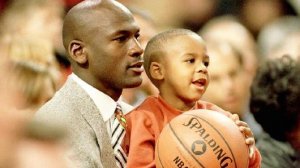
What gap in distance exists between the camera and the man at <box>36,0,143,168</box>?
4.16 metres

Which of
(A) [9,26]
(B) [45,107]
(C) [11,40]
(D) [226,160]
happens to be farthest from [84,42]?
(A) [9,26]

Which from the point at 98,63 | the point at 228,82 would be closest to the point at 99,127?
the point at 98,63

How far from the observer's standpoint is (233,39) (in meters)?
7.15

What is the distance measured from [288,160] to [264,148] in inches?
5.1

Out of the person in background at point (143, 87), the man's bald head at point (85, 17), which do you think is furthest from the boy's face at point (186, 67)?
the person in background at point (143, 87)

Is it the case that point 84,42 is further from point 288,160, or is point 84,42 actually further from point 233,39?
point 233,39

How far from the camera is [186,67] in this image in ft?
14.3

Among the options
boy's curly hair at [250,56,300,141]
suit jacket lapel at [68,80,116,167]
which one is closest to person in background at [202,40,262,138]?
boy's curly hair at [250,56,300,141]

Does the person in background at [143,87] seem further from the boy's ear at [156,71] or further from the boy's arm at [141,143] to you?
the boy's arm at [141,143]

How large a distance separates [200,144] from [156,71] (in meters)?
0.55

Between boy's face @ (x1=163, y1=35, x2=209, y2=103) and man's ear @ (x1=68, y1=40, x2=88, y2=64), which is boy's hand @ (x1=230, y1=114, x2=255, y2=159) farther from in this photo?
man's ear @ (x1=68, y1=40, x2=88, y2=64)

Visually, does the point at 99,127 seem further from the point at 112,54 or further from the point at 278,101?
the point at 278,101

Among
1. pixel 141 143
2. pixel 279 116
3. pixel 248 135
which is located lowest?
pixel 279 116

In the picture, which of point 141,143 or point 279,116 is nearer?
point 141,143
